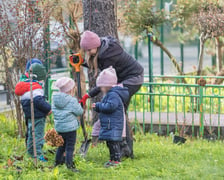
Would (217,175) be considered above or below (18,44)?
below

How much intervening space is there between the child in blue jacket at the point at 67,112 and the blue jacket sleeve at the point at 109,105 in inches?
8.9

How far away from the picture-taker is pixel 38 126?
557 centimetres

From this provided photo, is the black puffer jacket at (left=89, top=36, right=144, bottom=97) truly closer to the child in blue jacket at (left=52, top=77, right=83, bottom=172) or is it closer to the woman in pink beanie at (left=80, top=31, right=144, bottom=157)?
the woman in pink beanie at (left=80, top=31, right=144, bottom=157)

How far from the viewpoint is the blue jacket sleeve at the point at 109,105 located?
4.94m

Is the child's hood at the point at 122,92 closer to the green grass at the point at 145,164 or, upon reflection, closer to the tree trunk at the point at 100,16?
the green grass at the point at 145,164

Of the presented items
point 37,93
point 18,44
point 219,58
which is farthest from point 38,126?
point 219,58

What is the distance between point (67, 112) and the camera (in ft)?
15.9

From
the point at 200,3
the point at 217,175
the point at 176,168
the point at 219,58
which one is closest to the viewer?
the point at 217,175

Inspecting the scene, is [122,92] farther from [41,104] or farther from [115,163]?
[41,104]

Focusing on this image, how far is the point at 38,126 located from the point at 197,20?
4.44 meters

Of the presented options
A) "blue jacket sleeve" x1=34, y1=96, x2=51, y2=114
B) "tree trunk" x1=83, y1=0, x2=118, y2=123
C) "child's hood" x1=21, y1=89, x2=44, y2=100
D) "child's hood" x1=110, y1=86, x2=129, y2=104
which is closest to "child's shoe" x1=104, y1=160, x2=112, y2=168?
"child's hood" x1=110, y1=86, x2=129, y2=104

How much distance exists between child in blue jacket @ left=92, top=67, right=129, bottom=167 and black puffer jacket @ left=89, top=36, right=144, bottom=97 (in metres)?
0.16

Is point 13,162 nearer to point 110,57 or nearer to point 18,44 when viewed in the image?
point 110,57

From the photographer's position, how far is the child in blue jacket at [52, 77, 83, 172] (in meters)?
4.82
